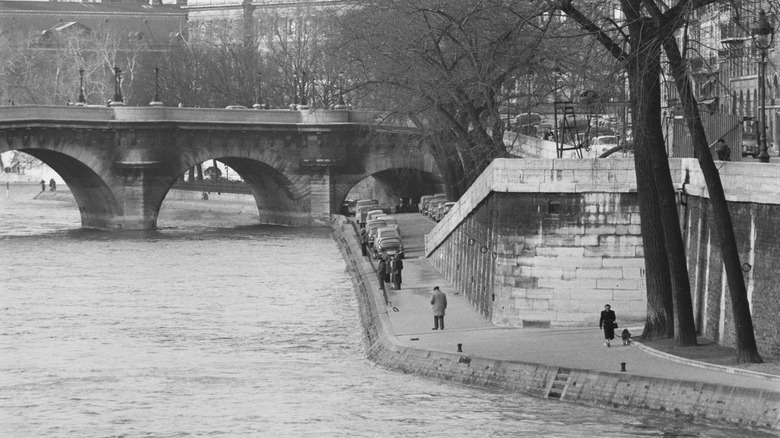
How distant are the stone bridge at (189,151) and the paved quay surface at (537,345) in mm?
45757

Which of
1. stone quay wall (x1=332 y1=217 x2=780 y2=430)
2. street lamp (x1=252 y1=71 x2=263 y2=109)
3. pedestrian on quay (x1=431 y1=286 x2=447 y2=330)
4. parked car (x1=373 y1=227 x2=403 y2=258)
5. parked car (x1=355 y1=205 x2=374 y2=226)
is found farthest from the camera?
street lamp (x1=252 y1=71 x2=263 y2=109)

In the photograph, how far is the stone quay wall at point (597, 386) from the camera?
35.0 meters

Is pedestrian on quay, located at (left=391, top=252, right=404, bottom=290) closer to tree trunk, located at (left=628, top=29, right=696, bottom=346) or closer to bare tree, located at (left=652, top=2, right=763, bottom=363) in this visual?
tree trunk, located at (left=628, top=29, right=696, bottom=346)

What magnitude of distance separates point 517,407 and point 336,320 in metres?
20.5

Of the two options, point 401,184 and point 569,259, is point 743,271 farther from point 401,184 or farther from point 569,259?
point 401,184

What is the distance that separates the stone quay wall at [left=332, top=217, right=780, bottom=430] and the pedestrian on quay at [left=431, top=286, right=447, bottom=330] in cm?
119

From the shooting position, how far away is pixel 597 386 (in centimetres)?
3834

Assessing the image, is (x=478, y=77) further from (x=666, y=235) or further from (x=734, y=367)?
(x=734, y=367)

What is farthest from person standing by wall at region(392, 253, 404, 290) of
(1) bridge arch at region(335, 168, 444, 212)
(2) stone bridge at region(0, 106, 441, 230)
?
(1) bridge arch at region(335, 168, 444, 212)

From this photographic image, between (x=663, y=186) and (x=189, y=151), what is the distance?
2576 inches

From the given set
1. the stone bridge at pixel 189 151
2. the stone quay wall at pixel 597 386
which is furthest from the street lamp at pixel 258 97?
the stone quay wall at pixel 597 386

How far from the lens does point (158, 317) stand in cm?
6053

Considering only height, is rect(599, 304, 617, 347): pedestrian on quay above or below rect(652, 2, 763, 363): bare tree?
below

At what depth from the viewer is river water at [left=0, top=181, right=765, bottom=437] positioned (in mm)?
38375
